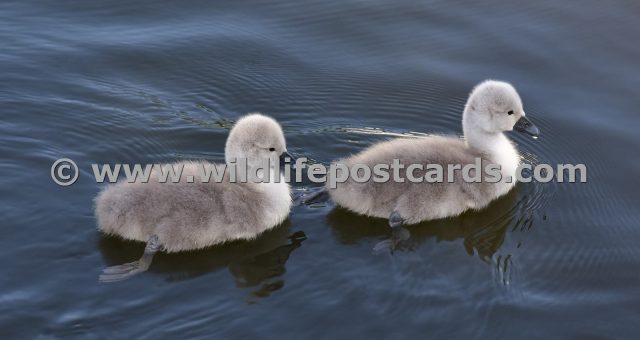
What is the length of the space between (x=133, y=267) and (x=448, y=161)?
244 centimetres

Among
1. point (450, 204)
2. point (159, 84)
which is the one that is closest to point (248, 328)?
point (450, 204)

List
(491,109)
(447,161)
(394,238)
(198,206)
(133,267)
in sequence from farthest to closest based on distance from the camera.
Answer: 1. (491,109)
2. (447,161)
3. (394,238)
4. (198,206)
5. (133,267)

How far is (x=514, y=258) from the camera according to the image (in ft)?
22.1

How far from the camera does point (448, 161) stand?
23.3 feet

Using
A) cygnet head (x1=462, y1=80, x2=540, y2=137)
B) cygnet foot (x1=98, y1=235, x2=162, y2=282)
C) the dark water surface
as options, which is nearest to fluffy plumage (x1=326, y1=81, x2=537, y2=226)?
cygnet head (x1=462, y1=80, x2=540, y2=137)

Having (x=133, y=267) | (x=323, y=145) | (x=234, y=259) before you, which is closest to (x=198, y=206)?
(x=234, y=259)

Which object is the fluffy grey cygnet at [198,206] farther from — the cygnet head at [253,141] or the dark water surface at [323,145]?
the dark water surface at [323,145]

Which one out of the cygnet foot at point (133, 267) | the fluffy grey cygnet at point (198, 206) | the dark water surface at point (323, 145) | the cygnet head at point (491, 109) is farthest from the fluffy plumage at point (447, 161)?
the cygnet foot at point (133, 267)

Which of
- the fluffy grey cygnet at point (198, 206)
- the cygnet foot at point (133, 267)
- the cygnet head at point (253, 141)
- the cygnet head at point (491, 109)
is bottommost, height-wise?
the cygnet foot at point (133, 267)

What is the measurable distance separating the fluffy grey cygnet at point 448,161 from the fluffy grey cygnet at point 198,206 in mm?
579

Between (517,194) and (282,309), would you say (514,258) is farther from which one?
(282,309)

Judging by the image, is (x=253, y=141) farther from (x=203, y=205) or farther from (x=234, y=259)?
(x=234, y=259)

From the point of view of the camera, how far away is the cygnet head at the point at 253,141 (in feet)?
22.4

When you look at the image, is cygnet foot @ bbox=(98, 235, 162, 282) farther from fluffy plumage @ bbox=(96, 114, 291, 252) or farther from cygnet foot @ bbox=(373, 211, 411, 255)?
cygnet foot @ bbox=(373, 211, 411, 255)
